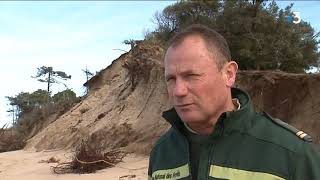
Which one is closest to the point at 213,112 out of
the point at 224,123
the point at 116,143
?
the point at 224,123

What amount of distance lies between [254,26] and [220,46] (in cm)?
1517

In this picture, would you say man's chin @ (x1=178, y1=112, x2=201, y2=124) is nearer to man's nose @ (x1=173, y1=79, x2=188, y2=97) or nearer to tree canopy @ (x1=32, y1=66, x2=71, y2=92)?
man's nose @ (x1=173, y1=79, x2=188, y2=97)

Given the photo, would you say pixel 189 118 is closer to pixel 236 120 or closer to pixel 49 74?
pixel 236 120

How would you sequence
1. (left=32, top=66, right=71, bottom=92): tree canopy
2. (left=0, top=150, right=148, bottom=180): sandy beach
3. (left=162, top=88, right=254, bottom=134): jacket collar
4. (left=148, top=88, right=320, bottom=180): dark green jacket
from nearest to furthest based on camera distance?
(left=148, top=88, right=320, bottom=180): dark green jacket
(left=162, top=88, right=254, bottom=134): jacket collar
(left=0, top=150, right=148, bottom=180): sandy beach
(left=32, top=66, right=71, bottom=92): tree canopy

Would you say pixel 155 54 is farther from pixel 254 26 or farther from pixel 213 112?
pixel 213 112

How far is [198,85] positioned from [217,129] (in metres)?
0.22

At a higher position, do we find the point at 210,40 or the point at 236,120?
the point at 210,40

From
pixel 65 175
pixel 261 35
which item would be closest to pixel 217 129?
pixel 65 175

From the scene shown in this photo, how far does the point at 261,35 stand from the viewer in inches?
645

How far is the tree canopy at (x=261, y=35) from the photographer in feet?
53.0

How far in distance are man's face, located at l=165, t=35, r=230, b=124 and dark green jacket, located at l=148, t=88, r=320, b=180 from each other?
0.09m

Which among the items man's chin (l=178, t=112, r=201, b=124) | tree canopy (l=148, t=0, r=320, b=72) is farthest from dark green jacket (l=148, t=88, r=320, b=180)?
tree canopy (l=148, t=0, r=320, b=72)

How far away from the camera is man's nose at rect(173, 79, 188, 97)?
2.22m

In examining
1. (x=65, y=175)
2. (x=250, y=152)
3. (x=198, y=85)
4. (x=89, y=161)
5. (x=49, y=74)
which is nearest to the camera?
(x=250, y=152)
